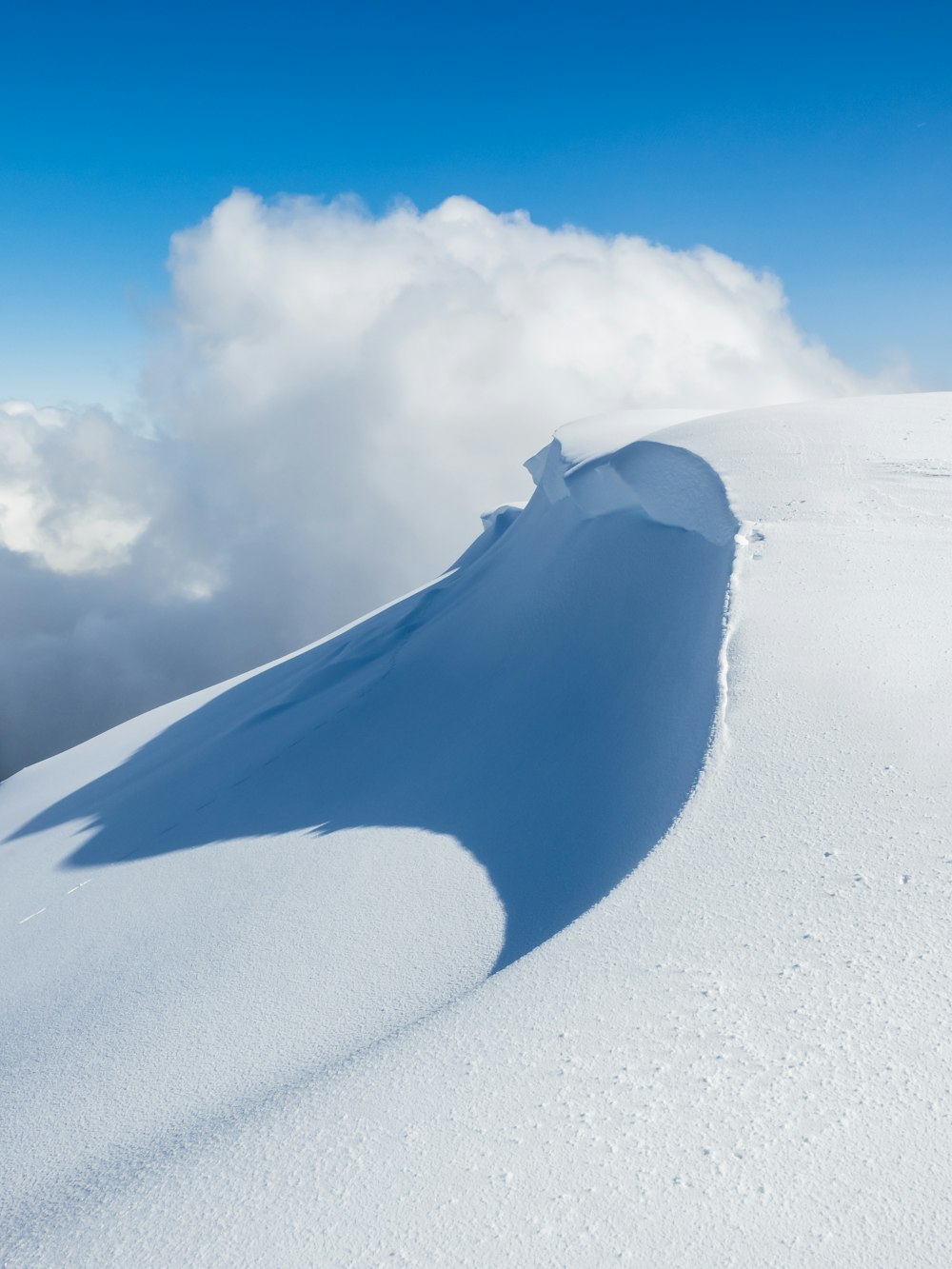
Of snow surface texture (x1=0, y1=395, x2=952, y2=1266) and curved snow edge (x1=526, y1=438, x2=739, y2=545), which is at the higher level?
curved snow edge (x1=526, y1=438, x2=739, y2=545)

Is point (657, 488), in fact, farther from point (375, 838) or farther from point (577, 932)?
point (577, 932)

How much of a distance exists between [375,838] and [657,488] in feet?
14.7

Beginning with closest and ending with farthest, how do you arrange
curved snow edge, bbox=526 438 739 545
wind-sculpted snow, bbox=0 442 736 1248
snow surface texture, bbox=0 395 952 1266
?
1. snow surface texture, bbox=0 395 952 1266
2. wind-sculpted snow, bbox=0 442 736 1248
3. curved snow edge, bbox=526 438 739 545

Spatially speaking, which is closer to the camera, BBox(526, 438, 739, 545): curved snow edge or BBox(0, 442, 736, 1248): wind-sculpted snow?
BBox(0, 442, 736, 1248): wind-sculpted snow

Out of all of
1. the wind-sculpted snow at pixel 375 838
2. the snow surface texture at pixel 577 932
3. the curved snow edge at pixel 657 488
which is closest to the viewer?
the snow surface texture at pixel 577 932

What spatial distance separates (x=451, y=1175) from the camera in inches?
115

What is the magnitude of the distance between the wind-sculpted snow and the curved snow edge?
0.03m

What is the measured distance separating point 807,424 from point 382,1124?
777cm

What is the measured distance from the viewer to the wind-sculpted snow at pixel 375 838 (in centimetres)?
461

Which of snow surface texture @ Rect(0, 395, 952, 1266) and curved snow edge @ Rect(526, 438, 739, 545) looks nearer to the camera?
snow surface texture @ Rect(0, 395, 952, 1266)

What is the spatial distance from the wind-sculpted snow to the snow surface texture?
0.03 meters

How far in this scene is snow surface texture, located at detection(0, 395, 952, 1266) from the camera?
2816 millimetres

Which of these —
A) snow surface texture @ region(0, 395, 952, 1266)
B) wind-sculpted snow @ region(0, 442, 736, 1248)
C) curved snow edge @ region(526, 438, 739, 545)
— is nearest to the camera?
snow surface texture @ region(0, 395, 952, 1266)

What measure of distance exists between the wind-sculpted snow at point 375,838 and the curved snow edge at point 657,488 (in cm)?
3
